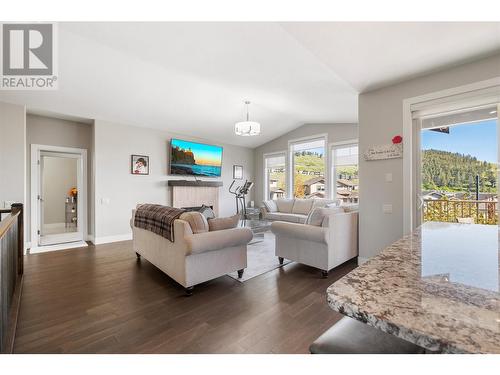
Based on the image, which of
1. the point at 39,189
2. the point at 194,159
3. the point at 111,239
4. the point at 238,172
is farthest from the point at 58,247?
the point at 238,172

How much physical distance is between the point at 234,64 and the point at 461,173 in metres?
3.19

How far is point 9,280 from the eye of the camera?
2.06m

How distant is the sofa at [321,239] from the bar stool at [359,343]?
7.27 ft

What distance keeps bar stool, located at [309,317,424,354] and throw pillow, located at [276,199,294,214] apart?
5780mm

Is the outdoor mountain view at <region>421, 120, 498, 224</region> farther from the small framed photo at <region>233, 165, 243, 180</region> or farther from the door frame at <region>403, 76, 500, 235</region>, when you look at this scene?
the small framed photo at <region>233, 165, 243, 180</region>

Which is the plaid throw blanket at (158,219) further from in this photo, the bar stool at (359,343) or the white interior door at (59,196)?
the white interior door at (59,196)

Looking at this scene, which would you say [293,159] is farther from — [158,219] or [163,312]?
[163,312]

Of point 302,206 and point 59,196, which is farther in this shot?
point 59,196

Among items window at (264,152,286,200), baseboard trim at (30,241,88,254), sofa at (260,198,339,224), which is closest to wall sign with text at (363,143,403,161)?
sofa at (260,198,339,224)

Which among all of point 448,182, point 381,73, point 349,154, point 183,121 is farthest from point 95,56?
point 349,154

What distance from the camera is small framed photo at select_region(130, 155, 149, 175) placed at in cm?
522

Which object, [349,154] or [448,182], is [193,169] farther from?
[448,182]

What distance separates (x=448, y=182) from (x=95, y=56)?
4.93 meters

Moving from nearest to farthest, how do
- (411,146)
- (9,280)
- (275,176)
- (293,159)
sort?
(9,280) < (411,146) < (293,159) < (275,176)
